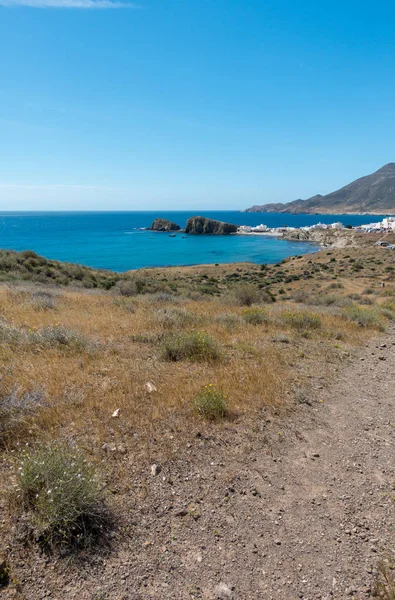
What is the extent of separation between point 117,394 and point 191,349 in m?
2.28

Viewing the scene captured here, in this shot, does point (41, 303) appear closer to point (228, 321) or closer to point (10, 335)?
point (10, 335)

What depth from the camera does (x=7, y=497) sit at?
3.00 metres

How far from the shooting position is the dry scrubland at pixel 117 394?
2.91m

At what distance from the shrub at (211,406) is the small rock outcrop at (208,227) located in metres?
133

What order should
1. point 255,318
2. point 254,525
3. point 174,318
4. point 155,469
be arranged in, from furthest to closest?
1. point 255,318
2. point 174,318
3. point 155,469
4. point 254,525

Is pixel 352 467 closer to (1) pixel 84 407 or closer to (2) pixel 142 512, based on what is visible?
(2) pixel 142 512

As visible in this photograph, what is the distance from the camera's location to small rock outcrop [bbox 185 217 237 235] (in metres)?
136

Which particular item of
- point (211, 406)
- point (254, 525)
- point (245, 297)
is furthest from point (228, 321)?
point (254, 525)

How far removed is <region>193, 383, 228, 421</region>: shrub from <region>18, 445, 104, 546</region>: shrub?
1900 mm

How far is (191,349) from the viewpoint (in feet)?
22.8

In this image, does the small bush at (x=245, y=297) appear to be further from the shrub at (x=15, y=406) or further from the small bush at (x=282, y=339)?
the shrub at (x=15, y=406)

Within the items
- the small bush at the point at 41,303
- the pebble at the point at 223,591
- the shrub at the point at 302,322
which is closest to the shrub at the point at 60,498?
Result: the pebble at the point at 223,591

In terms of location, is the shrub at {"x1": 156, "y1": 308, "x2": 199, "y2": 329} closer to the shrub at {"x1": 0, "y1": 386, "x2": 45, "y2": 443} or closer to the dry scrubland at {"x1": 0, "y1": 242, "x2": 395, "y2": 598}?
the dry scrubland at {"x1": 0, "y1": 242, "x2": 395, "y2": 598}

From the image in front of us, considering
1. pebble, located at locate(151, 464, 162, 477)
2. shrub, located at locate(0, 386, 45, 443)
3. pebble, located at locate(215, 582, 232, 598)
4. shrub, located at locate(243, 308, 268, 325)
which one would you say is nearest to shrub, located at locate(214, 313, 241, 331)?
shrub, located at locate(243, 308, 268, 325)
